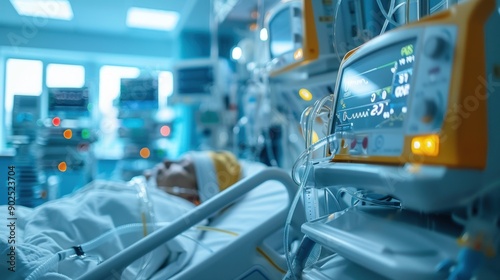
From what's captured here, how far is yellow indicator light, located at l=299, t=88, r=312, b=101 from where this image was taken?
1422 mm

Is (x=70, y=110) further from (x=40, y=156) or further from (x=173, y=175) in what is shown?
(x=173, y=175)

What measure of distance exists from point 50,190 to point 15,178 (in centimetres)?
102

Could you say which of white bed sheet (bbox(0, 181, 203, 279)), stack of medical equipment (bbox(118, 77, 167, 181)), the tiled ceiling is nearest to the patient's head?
white bed sheet (bbox(0, 181, 203, 279))

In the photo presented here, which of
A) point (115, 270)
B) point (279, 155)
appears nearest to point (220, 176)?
point (279, 155)

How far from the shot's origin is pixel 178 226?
924 millimetres

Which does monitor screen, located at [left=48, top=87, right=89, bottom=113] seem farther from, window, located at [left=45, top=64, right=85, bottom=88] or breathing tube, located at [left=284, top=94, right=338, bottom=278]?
breathing tube, located at [left=284, top=94, right=338, bottom=278]

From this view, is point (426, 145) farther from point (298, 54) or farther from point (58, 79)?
point (58, 79)

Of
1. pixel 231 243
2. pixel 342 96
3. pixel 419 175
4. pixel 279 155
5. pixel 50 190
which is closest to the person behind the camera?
pixel 419 175

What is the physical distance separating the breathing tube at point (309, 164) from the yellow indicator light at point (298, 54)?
434 millimetres

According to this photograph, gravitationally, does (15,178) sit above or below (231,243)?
above

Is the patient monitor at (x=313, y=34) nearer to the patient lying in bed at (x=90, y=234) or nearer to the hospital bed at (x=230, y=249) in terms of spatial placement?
the hospital bed at (x=230, y=249)

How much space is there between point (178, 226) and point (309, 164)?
0.40 meters

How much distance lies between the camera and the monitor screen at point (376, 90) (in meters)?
0.54

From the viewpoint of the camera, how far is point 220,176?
5.69ft
